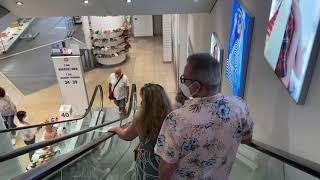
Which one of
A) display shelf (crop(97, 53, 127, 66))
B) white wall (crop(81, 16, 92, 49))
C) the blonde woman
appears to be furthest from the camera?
display shelf (crop(97, 53, 127, 66))

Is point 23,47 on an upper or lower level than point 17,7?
lower

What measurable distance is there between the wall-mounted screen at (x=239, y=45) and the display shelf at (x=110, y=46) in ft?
28.1

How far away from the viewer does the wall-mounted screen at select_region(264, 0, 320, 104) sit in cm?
248

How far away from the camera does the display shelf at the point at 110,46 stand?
13.2 m

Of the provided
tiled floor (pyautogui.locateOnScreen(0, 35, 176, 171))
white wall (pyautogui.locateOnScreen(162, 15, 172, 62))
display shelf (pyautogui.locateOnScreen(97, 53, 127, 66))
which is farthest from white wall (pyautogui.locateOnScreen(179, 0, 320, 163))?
display shelf (pyautogui.locateOnScreen(97, 53, 127, 66))

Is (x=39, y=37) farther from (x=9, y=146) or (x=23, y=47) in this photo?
(x=9, y=146)

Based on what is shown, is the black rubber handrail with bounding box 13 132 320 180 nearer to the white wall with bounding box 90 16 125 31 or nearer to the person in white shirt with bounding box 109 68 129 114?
the person in white shirt with bounding box 109 68 129 114

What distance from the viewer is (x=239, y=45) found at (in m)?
A: 4.57

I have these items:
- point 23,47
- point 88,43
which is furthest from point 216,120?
point 23,47

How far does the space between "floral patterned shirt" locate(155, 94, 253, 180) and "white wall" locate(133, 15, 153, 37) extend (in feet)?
47.3

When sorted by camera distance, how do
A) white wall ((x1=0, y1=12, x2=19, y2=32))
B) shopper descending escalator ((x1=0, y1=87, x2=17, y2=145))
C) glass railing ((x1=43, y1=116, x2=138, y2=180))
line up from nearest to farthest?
glass railing ((x1=43, y1=116, x2=138, y2=180)) → white wall ((x1=0, y1=12, x2=19, y2=32)) → shopper descending escalator ((x1=0, y1=87, x2=17, y2=145))

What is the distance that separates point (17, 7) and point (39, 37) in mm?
9610

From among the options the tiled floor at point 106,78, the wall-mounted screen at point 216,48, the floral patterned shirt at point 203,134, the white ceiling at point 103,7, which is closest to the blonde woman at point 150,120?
the floral patterned shirt at point 203,134

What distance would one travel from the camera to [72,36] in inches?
643
